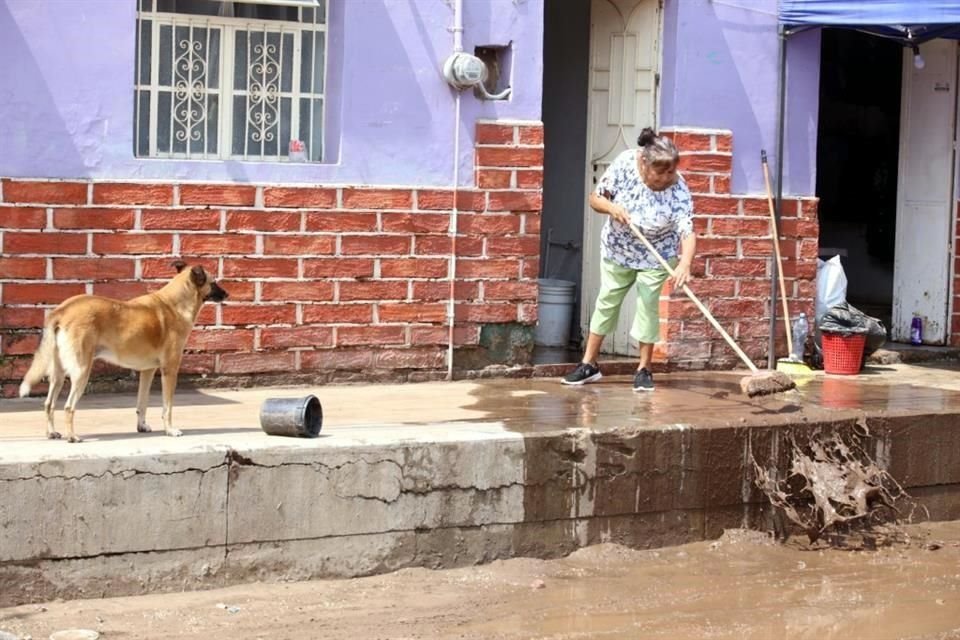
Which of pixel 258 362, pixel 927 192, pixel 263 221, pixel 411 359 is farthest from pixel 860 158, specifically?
pixel 258 362

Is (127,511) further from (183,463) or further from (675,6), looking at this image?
(675,6)

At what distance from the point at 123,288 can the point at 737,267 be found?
4249 mm

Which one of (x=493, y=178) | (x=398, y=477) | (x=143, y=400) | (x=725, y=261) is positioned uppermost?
(x=493, y=178)

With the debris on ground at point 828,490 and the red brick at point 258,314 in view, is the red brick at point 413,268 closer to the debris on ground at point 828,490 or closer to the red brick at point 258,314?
the red brick at point 258,314

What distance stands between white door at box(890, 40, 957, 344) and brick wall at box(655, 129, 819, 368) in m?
1.63

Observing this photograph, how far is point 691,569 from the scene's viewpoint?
305 inches

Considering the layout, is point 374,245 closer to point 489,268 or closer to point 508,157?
point 489,268

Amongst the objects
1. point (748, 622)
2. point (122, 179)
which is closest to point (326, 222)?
point (122, 179)

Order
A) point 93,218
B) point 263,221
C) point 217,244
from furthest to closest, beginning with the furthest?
point 263,221 < point 217,244 < point 93,218

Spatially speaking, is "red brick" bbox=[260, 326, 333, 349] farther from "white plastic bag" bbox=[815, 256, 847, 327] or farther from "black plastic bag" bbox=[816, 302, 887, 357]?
"white plastic bag" bbox=[815, 256, 847, 327]

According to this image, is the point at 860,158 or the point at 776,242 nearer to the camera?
the point at 776,242

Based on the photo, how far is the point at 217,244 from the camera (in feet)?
29.0

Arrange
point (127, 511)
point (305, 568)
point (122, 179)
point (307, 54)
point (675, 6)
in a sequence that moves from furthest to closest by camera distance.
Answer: point (675, 6) → point (307, 54) → point (122, 179) → point (305, 568) → point (127, 511)

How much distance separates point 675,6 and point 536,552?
168 inches
